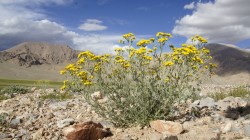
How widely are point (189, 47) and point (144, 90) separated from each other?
5.45 feet

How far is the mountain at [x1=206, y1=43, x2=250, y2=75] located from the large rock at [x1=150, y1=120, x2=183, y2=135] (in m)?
133

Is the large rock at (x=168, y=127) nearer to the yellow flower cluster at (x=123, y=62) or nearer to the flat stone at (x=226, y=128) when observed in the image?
the flat stone at (x=226, y=128)

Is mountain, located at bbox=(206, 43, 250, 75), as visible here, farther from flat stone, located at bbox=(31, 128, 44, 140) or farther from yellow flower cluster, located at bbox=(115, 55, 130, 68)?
flat stone, located at bbox=(31, 128, 44, 140)

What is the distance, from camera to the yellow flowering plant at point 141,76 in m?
8.75

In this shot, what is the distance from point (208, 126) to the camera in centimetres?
929

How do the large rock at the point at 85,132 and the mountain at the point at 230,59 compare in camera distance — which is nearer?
the large rock at the point at 85,132

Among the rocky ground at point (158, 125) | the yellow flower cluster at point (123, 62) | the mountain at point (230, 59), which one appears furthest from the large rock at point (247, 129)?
A: the mountain at point (230, 59)

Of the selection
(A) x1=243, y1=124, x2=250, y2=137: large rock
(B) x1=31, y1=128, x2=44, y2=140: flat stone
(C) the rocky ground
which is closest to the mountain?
(C) the rocky ground

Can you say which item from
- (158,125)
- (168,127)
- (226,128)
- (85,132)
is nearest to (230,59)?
(226,128)

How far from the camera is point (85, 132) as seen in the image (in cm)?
882

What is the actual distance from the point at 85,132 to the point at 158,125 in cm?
187

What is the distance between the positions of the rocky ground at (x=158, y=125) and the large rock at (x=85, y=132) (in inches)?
8.9

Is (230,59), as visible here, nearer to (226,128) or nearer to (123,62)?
(226,128)

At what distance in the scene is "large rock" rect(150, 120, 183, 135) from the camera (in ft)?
28.2
